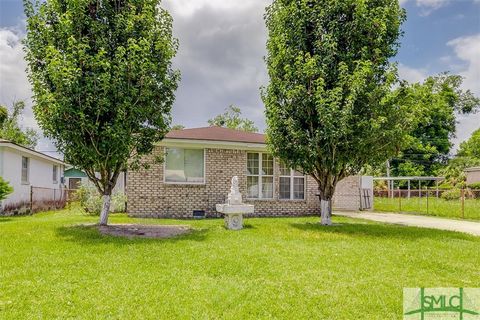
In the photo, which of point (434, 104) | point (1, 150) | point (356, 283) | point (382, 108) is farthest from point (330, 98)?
point (434, 104)

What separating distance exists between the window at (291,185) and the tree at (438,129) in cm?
3053

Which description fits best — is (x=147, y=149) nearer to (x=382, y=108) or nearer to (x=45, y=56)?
(x=45, y=56)

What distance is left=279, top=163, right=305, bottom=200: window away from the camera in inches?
605

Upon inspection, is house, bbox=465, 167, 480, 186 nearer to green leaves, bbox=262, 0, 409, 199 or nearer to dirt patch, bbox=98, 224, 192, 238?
green leaves, bbox=262, 0, 409, 199

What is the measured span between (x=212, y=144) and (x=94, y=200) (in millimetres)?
5395

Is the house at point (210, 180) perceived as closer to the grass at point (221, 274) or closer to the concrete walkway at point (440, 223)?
the concrete walkway at point (440, 223)

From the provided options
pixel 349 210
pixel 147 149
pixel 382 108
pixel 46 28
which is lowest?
pixel 349 210

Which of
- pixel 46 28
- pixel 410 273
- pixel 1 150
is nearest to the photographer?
pixel 410 273

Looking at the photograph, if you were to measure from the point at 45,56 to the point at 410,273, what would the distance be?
9.46 metres

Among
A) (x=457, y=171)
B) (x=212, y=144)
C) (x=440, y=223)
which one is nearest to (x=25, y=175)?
(x=212, y=144)

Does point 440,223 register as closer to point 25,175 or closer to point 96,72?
point 96,72

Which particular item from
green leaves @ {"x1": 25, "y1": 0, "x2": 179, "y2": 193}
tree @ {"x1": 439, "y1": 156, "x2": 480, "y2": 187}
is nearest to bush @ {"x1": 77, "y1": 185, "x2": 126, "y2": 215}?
green leaves @ {"x1": 25, "y1": 0, "x2": 179, "y2": 193}

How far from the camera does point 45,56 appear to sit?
29.9 ft

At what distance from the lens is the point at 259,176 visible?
15078 mm
